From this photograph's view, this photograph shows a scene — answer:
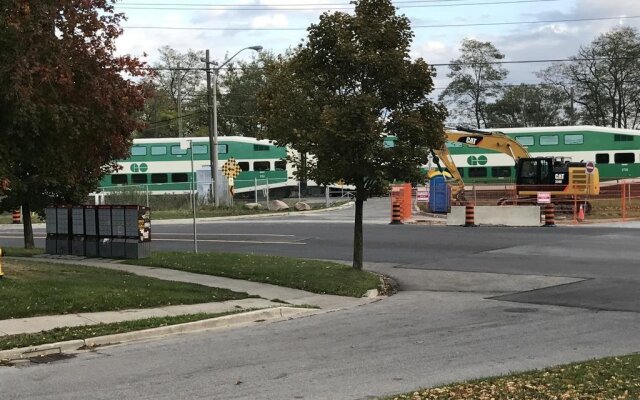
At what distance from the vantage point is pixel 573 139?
149ft

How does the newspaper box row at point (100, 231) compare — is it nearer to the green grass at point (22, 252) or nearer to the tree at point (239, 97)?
the green grass at point (22, 252)

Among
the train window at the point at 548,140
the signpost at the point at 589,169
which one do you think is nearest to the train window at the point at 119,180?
the train window at the point at 548,140

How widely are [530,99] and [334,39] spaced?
236 ft

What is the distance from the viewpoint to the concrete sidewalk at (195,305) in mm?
9438

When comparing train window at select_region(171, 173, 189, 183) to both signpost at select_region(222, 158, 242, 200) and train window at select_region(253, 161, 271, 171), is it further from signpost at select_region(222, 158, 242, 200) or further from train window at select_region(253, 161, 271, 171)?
train window at select_region(253, 161, 271, 171)

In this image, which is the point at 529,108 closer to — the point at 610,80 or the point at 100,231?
the point at 610,80

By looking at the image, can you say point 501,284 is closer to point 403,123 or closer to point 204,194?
point 403,123

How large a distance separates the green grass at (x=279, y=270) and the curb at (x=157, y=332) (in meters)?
2.04

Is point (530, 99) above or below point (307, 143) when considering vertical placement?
above

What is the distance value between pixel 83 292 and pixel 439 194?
987 inches

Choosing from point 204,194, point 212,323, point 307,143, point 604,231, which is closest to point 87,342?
point 212,323

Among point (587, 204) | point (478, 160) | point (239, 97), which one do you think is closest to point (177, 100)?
point (239, 97)

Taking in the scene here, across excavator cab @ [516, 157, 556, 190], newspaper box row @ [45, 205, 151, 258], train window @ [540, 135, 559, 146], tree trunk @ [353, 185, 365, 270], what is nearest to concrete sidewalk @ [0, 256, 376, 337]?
newspaper box row @ [45, 205, 151, 258]

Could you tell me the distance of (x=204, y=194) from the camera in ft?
143
